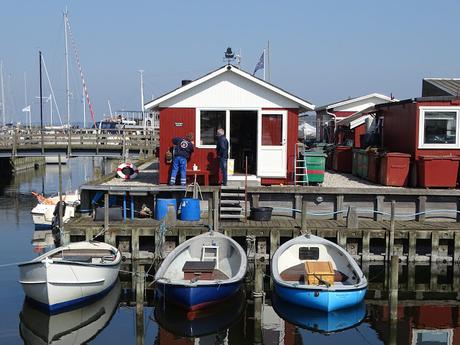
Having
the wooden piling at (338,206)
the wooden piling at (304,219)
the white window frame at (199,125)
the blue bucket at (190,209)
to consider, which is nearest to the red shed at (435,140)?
the wooden piling at (338,206)

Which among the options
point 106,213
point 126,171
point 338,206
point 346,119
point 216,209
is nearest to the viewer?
point 216,209

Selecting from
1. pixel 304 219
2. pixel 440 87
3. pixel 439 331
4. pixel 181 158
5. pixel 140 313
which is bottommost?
pixel 439 331

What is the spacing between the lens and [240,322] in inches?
522

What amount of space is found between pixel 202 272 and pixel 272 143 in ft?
22.7

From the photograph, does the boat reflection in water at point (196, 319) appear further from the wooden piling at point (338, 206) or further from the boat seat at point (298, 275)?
the wooden piling at point (338, 206)

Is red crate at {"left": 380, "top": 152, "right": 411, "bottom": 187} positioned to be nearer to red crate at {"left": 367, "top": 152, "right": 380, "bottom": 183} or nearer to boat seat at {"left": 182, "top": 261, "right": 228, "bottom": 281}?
red crate at {"left": 367, "top": 152, "right": 380, "bottom": 183}

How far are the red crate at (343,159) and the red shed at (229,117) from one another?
19.1ft

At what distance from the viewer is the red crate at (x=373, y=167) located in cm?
2073

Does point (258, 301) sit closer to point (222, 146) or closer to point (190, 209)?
point (190, 209)

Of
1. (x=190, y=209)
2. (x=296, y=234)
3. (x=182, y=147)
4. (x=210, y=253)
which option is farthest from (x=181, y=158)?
(x=296, y=234)

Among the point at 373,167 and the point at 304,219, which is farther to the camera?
the point at 373,167

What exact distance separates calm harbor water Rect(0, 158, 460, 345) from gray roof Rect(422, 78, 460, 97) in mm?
8397

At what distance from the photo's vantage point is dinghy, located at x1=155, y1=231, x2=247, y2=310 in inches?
512

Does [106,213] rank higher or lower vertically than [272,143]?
lower
